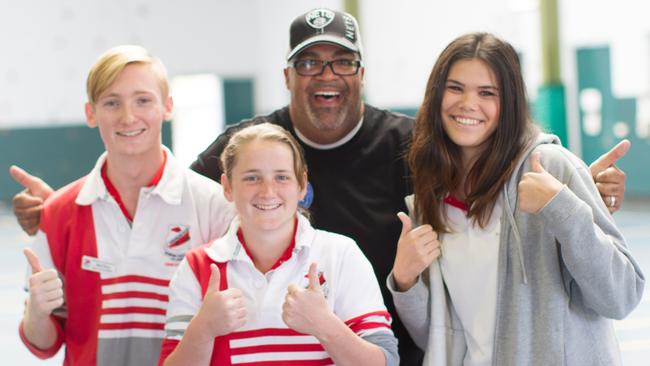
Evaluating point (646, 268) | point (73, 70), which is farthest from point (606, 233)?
point (73, 70)

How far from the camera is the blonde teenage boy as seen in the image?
2625mm

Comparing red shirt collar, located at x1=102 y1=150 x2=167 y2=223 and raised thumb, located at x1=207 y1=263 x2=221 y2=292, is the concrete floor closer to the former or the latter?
red shirt collar, located at x1=102 y1=150 x2=167 y2=223

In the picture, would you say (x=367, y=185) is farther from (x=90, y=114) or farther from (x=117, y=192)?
(x=90, y=114)

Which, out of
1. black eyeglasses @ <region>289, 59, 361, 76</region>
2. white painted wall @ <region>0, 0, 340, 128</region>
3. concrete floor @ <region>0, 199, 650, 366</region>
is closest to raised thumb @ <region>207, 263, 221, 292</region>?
black eyeglasses @ <region>289, 59, 361, 76</region>

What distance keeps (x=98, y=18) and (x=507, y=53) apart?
12.6m

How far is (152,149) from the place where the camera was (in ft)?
8.89

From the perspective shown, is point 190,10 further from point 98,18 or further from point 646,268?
point 646,268

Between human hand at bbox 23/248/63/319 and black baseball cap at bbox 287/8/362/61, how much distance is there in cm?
118

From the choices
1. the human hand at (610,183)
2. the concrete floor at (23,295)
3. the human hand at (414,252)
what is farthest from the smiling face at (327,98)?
the concrete floor at (23,295)

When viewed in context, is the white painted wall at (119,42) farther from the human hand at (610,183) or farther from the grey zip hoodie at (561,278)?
the grey zip hoodie at (561,278)

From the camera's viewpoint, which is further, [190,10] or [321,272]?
[190,10]

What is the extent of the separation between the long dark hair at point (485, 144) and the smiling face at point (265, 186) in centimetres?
43

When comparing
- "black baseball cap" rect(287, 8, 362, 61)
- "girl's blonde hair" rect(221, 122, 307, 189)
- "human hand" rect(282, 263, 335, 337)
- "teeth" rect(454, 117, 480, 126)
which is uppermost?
"black baseball cap" rect(287, 8, 362, 61)

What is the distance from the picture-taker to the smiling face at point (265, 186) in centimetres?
233
